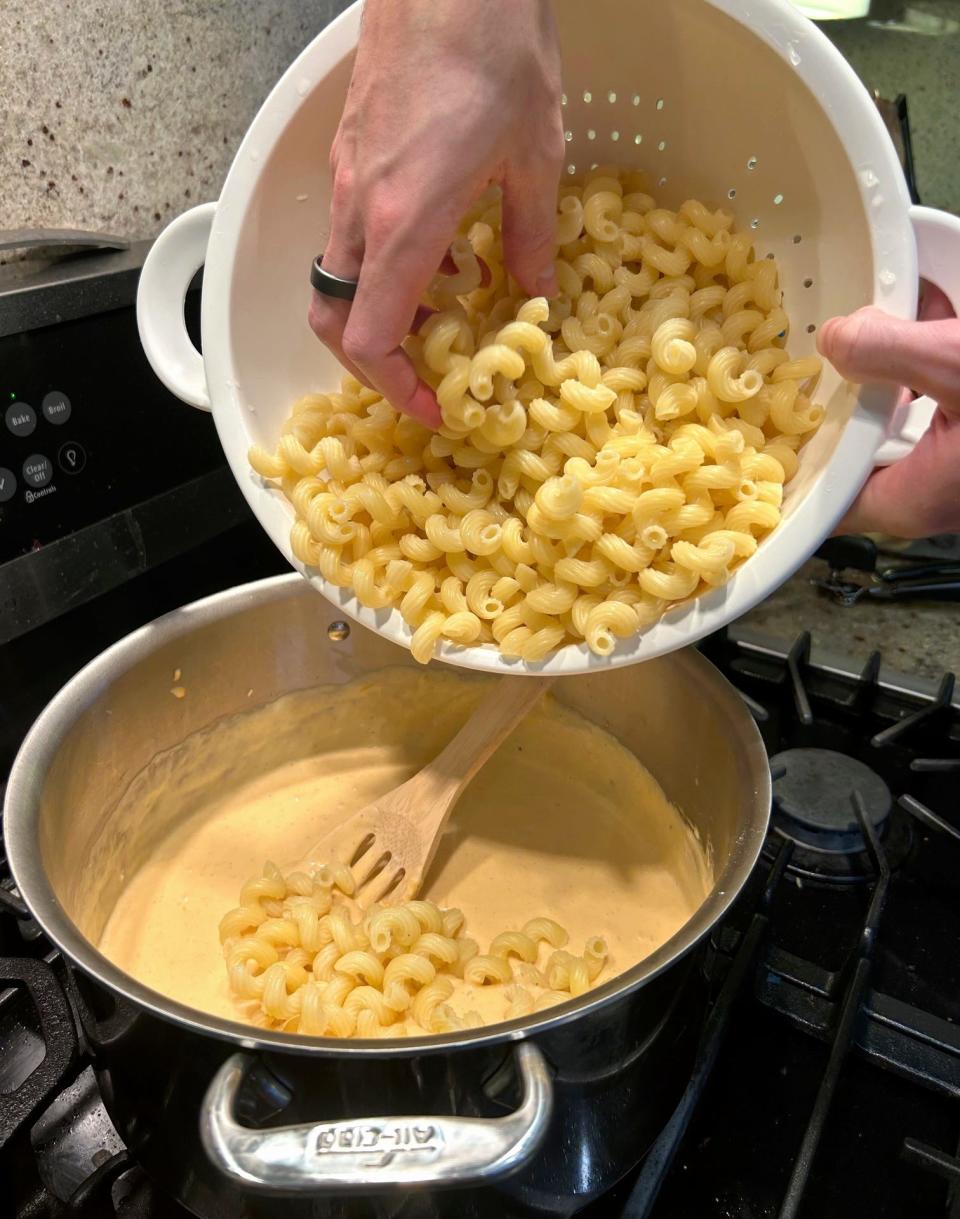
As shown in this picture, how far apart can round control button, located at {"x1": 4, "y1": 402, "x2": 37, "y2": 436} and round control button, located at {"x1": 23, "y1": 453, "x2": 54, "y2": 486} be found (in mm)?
25

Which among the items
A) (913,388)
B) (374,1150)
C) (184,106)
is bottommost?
(374,1150)

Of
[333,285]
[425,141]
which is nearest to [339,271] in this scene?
[333,285]

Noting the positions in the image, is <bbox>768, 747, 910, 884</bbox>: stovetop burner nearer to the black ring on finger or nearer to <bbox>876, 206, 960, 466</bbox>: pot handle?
<bbox>876, 206, 960, 466</bbox>: pot handle

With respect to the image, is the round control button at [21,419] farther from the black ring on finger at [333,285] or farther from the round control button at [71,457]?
the black ring on finger at [333,285]

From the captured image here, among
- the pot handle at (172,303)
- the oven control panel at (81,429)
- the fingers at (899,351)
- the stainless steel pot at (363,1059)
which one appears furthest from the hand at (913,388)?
the oven control panel at (81,429)

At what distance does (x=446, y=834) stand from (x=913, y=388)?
0.65m

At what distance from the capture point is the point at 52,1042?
65 centimetres

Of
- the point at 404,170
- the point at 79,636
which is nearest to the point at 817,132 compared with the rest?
the point at 404,170

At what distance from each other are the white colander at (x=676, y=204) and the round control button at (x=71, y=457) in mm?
168

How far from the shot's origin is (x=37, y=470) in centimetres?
88

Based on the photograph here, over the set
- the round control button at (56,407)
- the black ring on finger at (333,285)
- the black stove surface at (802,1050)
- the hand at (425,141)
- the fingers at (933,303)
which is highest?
the hand at (425,141)

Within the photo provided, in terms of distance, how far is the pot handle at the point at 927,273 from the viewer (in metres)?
0.63

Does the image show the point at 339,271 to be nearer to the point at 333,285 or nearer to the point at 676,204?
→ the point at 333,285

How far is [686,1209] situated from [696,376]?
0.60m
